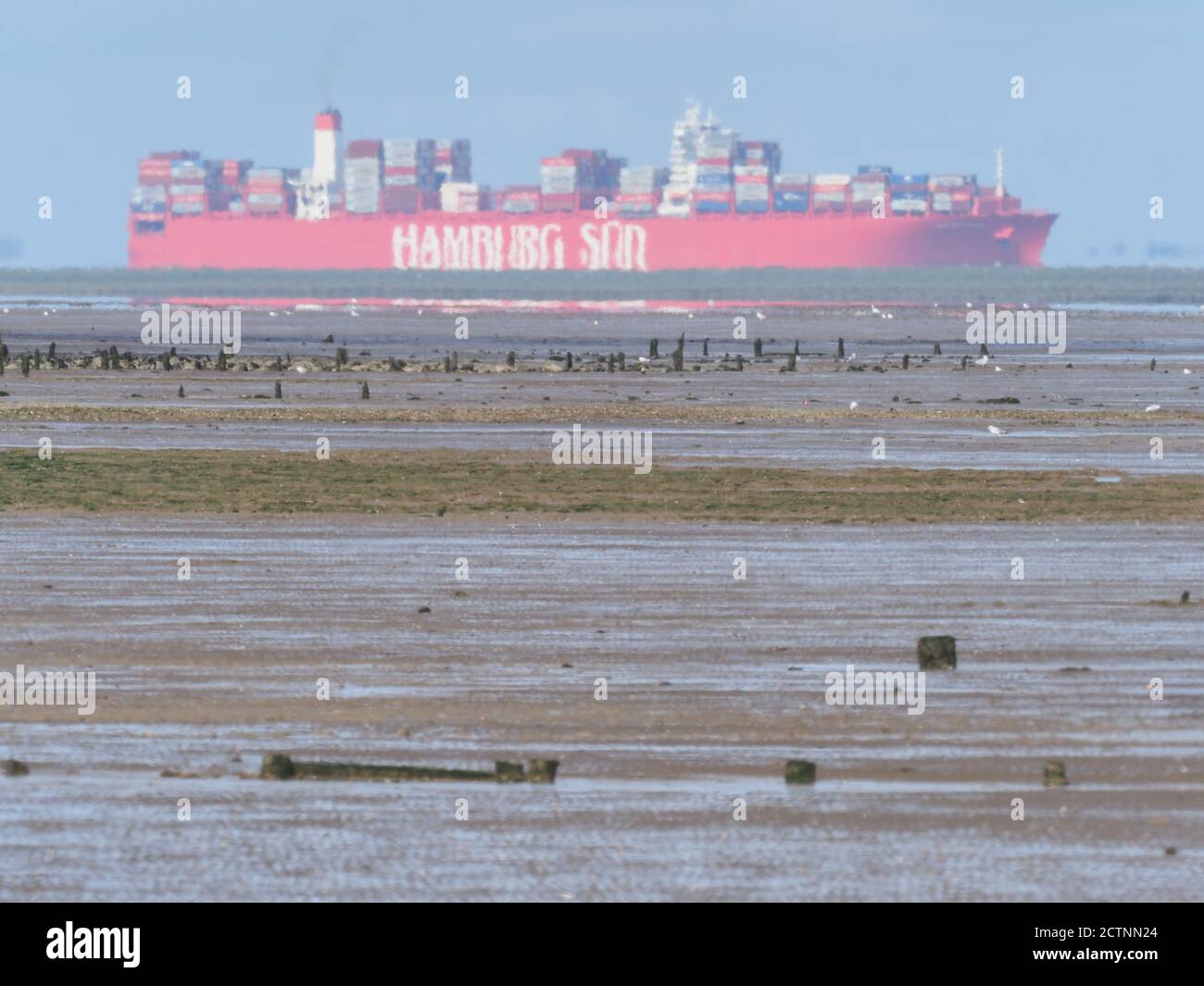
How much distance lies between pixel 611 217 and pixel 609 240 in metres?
1.92

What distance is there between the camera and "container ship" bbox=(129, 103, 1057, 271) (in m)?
187

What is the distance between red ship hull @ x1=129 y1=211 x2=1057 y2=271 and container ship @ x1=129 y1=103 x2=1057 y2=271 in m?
0.15

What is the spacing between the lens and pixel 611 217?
18988 centimetres

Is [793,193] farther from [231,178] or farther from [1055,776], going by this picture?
[1055,776]

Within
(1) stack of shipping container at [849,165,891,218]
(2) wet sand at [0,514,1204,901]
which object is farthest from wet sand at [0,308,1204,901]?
(1) stack of shipping container at [849,165,891,218]

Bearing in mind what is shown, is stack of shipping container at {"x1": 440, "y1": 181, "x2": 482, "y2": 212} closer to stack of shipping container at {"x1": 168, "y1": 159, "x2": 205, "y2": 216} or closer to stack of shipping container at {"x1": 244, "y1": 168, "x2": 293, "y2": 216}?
stack of shipping container at {"x1": 244, "y1": 168, "x2": 293, "y2": 216}

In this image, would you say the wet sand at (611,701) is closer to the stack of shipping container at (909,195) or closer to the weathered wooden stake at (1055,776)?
the weathered wooden stake at (1055,776)

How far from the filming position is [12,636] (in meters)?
15.1

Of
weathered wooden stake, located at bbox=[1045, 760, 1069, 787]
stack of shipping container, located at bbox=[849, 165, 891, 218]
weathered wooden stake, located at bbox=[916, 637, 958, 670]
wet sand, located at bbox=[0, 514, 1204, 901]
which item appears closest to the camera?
wet sand, located at bbox=[0, 514, 1204, 901]

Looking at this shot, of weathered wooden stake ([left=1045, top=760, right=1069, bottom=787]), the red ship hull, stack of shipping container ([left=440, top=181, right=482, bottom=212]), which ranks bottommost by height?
weathered wooden stake ([left=1045, top=760, right=1069, bottom=787])

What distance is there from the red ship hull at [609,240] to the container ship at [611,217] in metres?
0.15

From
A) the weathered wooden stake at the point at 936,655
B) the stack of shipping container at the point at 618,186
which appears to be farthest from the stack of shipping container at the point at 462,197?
the weathered wooden stake at the point at 936,655
